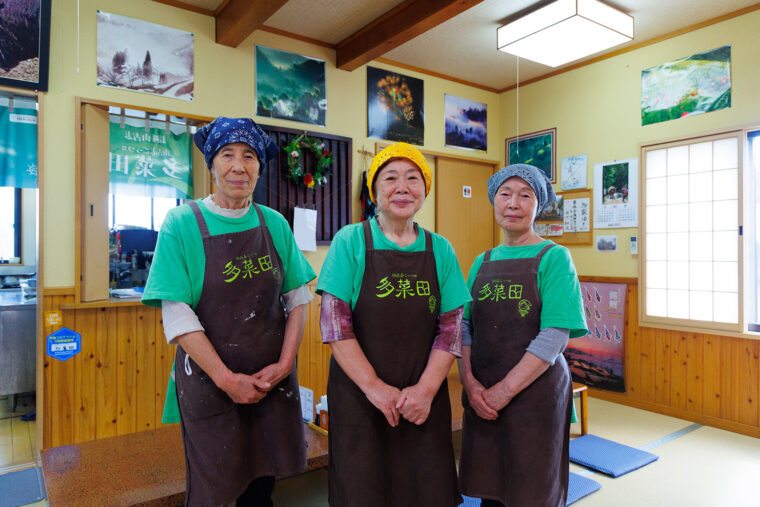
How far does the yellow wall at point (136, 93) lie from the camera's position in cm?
292

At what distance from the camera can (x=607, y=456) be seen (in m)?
2.98

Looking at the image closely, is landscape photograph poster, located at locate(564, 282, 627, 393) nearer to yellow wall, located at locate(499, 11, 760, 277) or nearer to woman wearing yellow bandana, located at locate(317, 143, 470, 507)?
yellow wall, located at locate(499, 11, 760, 277)

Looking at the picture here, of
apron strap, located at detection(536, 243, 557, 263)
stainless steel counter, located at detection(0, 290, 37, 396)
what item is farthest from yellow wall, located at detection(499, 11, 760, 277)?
stainless steel counter, located at detection(0, 290, 37, 396)

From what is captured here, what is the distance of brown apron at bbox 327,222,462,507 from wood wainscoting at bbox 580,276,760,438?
3.07 meters

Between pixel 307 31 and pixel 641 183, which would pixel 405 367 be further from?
pixel 641 183

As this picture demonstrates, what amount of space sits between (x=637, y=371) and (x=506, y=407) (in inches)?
120

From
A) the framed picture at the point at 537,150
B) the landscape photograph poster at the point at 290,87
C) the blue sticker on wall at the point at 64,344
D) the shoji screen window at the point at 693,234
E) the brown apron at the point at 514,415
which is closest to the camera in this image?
the brown apron at the point at 514,415

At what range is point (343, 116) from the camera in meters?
4.08

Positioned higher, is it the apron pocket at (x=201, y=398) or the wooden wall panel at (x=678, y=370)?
the apron pocket at (x=201, y=398)

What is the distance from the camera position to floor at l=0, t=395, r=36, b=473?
2990 mm

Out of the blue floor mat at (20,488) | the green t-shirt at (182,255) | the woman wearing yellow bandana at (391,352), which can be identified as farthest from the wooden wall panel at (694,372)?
the blue floor mat at (20,488)

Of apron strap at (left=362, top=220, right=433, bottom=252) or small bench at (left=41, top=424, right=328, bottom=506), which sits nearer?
apron strap at (left=362, top=220, right=433, bottom=252)

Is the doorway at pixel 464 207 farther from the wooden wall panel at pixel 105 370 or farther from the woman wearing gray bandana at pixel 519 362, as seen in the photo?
the woman wearing gray bandana at pixel 519 362

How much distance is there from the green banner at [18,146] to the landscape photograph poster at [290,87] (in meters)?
1.42
